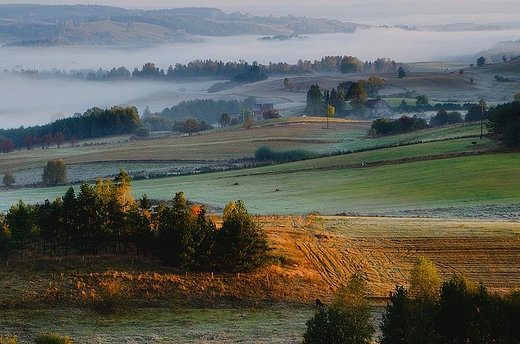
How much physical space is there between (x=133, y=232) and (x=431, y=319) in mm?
20124

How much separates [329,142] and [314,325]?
248ft

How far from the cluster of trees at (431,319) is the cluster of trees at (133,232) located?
43.1ft

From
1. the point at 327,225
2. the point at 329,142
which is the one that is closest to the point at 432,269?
the point at 327,225

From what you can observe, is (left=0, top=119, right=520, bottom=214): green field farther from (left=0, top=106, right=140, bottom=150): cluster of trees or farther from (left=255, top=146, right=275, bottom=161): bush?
(left=0, top=106, right=140, bottom=150): cluster of trees

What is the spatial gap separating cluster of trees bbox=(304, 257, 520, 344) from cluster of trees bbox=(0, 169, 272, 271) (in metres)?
13.1

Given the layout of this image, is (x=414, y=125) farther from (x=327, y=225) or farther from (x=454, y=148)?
(x=327, y=225)

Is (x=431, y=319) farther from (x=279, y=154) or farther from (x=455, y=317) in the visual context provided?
(x=279, y=154)

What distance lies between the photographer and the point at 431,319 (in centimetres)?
2662

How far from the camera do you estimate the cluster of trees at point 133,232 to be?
39.7 meters

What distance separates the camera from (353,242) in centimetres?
4447

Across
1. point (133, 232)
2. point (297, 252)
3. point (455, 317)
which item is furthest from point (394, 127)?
point (455, 317)

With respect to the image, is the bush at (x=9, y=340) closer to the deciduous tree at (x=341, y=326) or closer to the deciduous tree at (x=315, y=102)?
the deciduous tree at (x=341, y=326)

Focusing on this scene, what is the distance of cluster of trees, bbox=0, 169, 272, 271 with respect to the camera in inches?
1561

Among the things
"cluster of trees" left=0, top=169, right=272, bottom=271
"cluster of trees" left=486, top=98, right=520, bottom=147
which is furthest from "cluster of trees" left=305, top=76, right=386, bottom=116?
"cluster of trees" left=0, top=169, right=272, bottom=271
